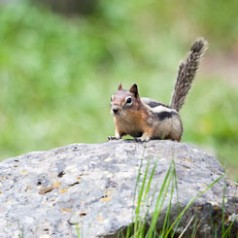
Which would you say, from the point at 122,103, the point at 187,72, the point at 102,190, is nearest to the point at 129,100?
the point at 122,103

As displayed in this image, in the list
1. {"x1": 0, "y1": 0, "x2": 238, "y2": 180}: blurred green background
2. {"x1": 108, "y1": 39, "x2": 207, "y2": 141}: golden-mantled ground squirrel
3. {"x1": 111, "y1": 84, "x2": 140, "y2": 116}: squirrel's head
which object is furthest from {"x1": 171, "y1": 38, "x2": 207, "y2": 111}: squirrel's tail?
{"x1": 0, "y1": 0, "x2": 238, "y2": 180}: blurred green background

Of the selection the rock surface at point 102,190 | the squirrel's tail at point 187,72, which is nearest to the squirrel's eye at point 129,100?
the rock surface at point 102,190

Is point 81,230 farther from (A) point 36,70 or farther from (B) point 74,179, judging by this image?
(A) point 36,70

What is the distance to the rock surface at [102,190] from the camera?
14.4 ft

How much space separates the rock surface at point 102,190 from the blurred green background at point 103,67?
3.92 metres

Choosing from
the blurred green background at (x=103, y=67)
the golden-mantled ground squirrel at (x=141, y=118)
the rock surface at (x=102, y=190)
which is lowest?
the rock surface at (x=102, y=190)

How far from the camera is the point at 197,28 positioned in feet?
47.7

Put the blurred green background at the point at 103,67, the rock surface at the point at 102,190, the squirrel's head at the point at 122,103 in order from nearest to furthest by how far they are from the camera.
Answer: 1. the rock surface at the point at 102,190
2. the squirrel's head at the point at 122,103
3. the blurred green background at the point at 103,67

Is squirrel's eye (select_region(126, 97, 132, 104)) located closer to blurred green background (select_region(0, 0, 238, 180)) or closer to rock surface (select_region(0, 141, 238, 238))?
rock surface (select_region(0, 141, 238, 238))

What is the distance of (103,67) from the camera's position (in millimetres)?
12734

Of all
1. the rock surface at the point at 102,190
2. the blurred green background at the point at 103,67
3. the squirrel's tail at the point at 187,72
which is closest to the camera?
→ the rock surface at the point at 102,190

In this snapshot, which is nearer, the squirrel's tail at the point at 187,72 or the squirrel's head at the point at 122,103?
the squirrel's head at the point at 122,103

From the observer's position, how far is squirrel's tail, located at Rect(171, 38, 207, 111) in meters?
5.80

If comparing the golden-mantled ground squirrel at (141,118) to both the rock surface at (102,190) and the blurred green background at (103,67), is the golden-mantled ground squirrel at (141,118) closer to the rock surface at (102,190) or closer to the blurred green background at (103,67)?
the rock surface at (102,190)
